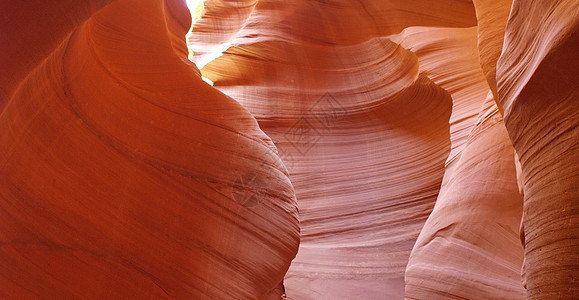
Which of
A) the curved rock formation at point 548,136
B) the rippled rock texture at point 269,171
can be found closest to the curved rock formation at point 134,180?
the rippled rock texture at point 269,171

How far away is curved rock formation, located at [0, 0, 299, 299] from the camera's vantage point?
2836 mm

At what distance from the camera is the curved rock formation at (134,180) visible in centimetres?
284

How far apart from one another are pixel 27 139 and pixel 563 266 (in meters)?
2.64

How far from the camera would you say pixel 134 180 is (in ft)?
11.1

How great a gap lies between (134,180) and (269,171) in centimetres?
99

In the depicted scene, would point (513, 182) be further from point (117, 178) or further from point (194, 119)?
point (117, 178)

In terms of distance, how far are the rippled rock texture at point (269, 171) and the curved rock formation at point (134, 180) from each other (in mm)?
11

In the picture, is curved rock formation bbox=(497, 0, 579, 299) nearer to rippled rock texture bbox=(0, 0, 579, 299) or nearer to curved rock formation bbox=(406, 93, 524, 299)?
rippled rock texture bbox=(0, 0, 579, 299)

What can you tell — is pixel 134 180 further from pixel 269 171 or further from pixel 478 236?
pixel 478 236

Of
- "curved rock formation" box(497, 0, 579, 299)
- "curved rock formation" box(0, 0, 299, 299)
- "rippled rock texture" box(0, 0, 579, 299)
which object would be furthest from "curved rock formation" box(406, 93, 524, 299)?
"curved rock formation" box(497, 0, 579, 299)

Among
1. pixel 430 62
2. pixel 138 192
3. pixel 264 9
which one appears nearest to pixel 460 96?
pixel 430 62

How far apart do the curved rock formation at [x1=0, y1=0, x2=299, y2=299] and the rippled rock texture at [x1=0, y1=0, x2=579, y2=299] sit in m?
0.01

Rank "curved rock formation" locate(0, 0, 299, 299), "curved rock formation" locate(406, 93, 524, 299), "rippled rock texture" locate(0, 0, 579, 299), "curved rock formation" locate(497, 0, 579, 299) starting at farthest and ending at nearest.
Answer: "curved rock formation" locate(406, 93, 524, 299), "curved rock formation" locate(0, 0, 299, 299), "rippled rock texture" locate(0, 0, 579, 299), "curved rock formation" locate(497, 0, 579, 299)

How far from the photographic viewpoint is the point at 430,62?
5.95 metres
